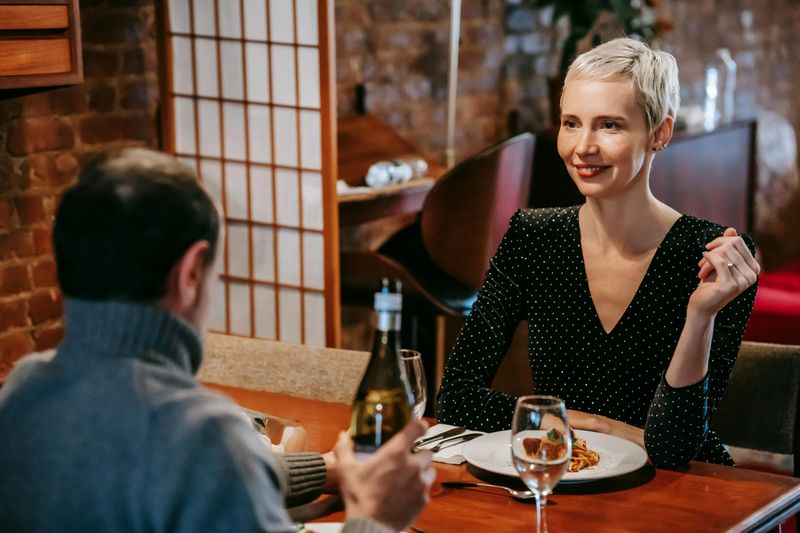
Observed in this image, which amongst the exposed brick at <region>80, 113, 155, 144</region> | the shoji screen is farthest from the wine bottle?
the exposed brick at <region>80, 113, 155, 144</region>

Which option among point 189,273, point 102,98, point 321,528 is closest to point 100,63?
point 102,98

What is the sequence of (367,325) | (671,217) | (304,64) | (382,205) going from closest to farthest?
1. (671,217)
2. (304,64)
3. (382,205)
4. (367,325)

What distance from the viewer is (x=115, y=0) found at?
3725mm

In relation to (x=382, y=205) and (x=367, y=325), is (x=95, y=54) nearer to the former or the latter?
(x=382, y=205)

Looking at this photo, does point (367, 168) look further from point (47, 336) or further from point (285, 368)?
point (285, 368)

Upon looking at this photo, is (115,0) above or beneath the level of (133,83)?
above

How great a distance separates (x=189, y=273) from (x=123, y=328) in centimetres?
8

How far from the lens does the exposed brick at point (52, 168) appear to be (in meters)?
3.50

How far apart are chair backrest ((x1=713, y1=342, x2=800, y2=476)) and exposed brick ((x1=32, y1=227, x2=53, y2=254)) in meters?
2.17

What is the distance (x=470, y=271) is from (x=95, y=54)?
1387mm

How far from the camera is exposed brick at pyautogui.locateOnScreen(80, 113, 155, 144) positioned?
12.1ft

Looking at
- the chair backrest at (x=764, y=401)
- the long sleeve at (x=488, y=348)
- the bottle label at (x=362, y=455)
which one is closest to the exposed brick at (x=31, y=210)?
the long sleeve at (x=488, y=348)

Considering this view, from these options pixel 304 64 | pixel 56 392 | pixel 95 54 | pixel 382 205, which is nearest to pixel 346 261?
pixel 382 205

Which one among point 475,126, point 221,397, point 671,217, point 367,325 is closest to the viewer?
point 221,397
